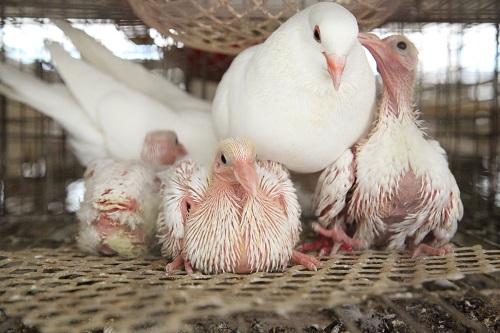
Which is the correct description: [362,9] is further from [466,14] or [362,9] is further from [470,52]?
[470,52]

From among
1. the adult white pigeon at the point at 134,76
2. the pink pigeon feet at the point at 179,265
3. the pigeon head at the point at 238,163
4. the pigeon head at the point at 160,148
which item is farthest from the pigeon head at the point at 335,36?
the adult white pigeon at the point at 134,76

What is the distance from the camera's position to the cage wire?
2.66ft

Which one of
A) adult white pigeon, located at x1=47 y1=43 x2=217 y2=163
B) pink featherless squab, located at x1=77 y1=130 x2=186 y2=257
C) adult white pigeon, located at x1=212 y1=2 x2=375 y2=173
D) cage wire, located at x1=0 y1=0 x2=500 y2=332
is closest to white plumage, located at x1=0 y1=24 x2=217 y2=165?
adult white pigeon, located at x1=47 y1=43 x2=217 y2=163

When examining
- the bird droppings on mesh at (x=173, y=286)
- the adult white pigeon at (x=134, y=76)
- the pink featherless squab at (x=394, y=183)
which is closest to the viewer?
the bird droppings on mesh at (x=173, y=286)

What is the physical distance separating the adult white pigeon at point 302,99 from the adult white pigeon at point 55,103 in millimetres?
663

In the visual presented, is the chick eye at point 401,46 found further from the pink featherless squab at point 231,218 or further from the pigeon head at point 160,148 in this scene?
the pigeon head at point 160,148

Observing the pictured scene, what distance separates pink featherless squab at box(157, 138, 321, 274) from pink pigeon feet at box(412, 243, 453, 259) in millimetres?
301

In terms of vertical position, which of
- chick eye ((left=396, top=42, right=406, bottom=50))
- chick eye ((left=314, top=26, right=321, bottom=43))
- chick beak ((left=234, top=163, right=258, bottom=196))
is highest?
chick eye ((left=396, top=42, right=406, bottom=50))

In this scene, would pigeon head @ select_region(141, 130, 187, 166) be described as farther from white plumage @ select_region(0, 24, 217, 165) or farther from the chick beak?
the chick beak

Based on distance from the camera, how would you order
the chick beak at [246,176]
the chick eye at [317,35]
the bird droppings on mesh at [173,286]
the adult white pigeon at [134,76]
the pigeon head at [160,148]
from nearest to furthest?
the bird droppings on mesh at [173,286] → the chick beak at [246,176] → the chick eye at [317,35] → the pigeon head at [160,148] → the adult white pigeon at [134,76]

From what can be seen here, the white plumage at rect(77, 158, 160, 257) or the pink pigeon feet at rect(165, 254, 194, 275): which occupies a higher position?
the white plumage at rect(77, 158, 160, 257)

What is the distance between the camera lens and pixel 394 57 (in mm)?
1312

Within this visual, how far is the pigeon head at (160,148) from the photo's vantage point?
1567 millimetres

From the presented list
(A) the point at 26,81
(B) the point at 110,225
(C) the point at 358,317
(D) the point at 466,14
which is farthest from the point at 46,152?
(D) the point at 466,14
